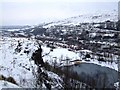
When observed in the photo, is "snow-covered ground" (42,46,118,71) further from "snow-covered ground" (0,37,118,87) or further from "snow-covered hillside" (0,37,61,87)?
"snow-covered hillside" (0,37,61,87)

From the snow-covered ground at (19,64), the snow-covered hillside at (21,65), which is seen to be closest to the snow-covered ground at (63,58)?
the snow-covered ground at (19,64)

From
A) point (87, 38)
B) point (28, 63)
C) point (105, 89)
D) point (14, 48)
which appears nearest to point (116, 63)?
point (105, 89)

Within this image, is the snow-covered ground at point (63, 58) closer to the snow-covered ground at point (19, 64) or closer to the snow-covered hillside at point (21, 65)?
the snow-covered ground at point (19, 64)

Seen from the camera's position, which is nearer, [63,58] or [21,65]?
[21,65]

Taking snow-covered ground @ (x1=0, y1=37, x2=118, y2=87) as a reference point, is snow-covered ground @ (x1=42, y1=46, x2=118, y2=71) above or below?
below

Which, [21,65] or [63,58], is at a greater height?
[21,65]

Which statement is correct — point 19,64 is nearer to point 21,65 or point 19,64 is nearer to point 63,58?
point 21,65

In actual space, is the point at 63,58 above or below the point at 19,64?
below

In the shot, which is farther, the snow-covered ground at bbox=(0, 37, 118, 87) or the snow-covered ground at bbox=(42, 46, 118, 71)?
the snow-covered ground at bbox=(42, 46, 118, 71)

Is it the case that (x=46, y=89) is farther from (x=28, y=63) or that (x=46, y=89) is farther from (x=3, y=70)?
(x=28, y=63)

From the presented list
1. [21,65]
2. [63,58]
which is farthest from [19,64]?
[63,58]

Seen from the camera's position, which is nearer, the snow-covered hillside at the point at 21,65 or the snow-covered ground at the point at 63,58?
the snow-covered hillside at the point at 21,65

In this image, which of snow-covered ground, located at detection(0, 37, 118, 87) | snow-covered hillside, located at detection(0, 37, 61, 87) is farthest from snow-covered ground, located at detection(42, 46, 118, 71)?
snow-covered hillside, located at detection(0, 37, 61, 87)
